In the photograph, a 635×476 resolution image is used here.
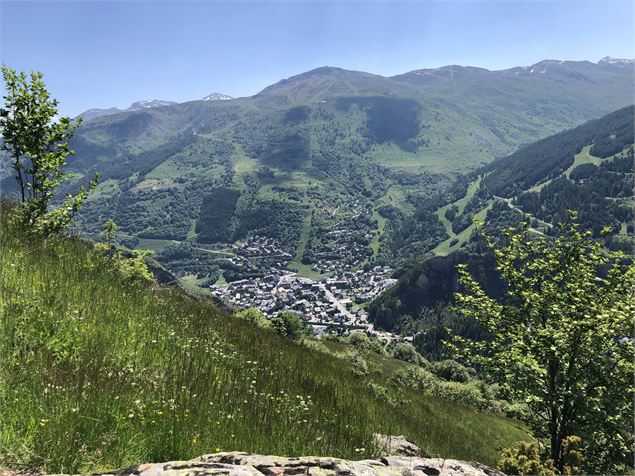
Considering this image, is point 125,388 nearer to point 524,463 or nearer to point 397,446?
point 397,446

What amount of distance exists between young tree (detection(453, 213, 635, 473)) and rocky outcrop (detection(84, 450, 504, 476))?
806 centimetres

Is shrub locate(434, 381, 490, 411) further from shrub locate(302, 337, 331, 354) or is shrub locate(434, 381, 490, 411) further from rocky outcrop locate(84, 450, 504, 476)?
rocky outcrop locate(84, 450, 504, 476)

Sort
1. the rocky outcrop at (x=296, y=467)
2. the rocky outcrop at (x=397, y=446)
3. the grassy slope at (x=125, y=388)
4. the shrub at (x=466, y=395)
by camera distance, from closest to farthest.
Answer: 1. the rocky outcrop at (x=296, y=467)
2. the grassy slope at (x=125, y=388)
3. the rocky outcrop at (x=397, y=446)
4. the shrub at (x=466, y=395)

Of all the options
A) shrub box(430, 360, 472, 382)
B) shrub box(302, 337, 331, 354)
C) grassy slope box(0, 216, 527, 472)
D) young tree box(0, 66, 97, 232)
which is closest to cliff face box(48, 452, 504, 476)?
grassy slope box(0, 216, 527, 472)

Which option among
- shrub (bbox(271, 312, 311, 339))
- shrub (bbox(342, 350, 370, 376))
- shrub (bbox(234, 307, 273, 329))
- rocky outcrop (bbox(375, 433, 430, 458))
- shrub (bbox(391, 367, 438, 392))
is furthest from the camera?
shrub (bbox(391, 367, 438, 392))

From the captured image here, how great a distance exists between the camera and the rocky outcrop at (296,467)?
343 centimetres

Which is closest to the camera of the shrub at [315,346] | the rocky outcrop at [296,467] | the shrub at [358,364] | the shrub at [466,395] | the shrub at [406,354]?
the rocky outcrop at [296,467]

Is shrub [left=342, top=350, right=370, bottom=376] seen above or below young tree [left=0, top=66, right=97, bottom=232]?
below

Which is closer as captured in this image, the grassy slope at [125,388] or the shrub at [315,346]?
the grassy slope at [125,388]

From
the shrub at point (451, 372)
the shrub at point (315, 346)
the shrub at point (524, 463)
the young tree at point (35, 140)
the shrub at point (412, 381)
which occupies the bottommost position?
the shrub at point (451, 372)

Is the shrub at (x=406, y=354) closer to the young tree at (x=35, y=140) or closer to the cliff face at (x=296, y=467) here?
the young tree at (x=35, y=140)

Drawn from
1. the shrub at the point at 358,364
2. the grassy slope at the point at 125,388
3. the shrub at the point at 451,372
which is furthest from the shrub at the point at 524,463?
the shrub at the point at 451,372

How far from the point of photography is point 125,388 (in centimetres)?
504

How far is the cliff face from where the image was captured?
3.43 meters
